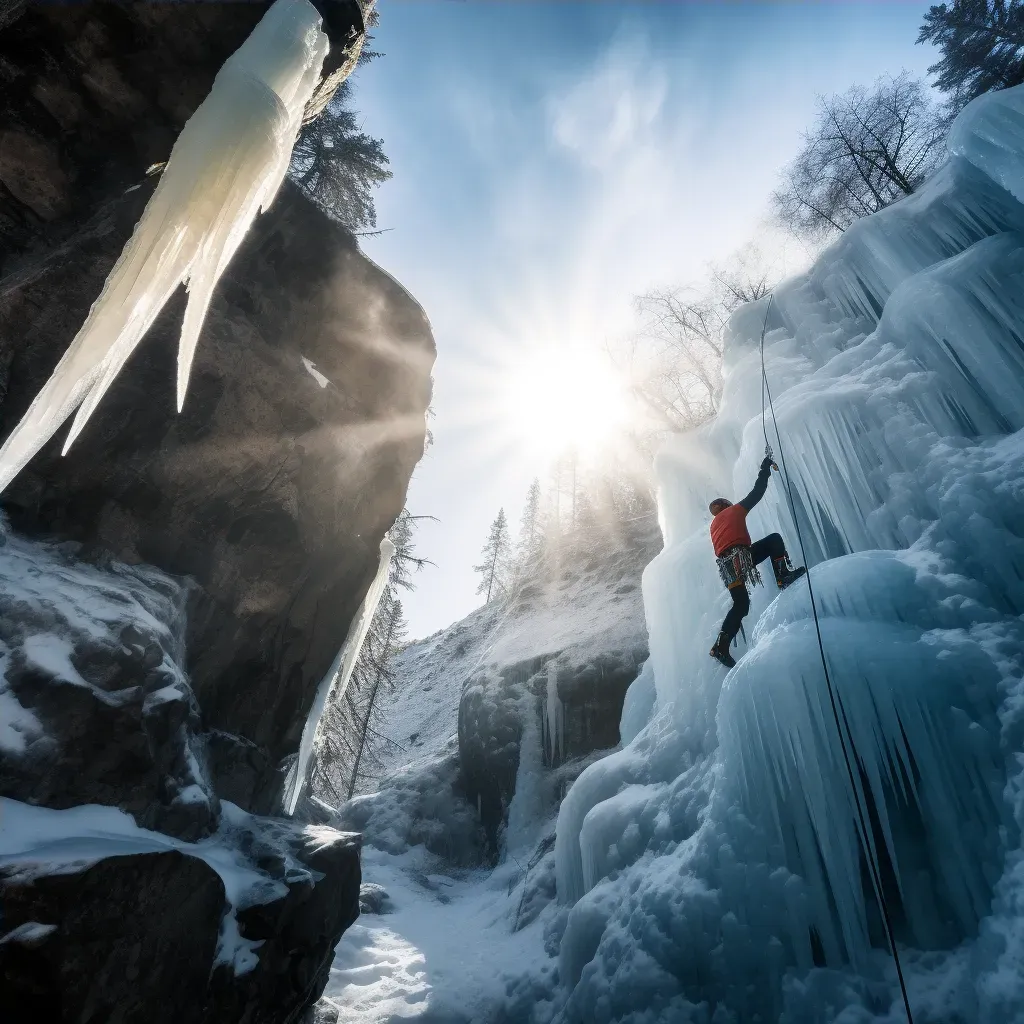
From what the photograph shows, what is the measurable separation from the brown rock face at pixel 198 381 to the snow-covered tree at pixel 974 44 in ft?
61.0

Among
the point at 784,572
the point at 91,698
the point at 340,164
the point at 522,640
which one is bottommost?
the point at 91,698

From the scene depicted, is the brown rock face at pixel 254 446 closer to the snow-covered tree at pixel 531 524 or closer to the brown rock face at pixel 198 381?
the brown rock face at pixel 198 381

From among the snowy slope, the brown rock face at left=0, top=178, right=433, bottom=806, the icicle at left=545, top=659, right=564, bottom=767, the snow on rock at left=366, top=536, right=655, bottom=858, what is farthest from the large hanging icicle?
the snowy slope

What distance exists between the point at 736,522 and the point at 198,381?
6187mm

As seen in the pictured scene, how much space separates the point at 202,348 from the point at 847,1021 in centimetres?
824

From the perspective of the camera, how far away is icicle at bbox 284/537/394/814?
753 centimetres

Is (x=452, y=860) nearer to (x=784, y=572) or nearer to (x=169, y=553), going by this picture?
(x=169, y=553)

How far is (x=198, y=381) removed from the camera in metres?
5.98

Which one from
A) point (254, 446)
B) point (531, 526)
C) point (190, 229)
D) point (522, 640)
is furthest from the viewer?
point (531, 526)

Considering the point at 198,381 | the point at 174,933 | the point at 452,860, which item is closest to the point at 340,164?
the point at 198,381

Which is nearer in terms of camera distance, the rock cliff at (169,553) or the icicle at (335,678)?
the rock cliff at (169,553)

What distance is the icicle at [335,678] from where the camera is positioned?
753 cm

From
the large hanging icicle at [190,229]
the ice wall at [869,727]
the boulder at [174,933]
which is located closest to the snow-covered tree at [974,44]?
the ice wall at [869,727]

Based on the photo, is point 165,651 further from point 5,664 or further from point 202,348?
point 202,348
